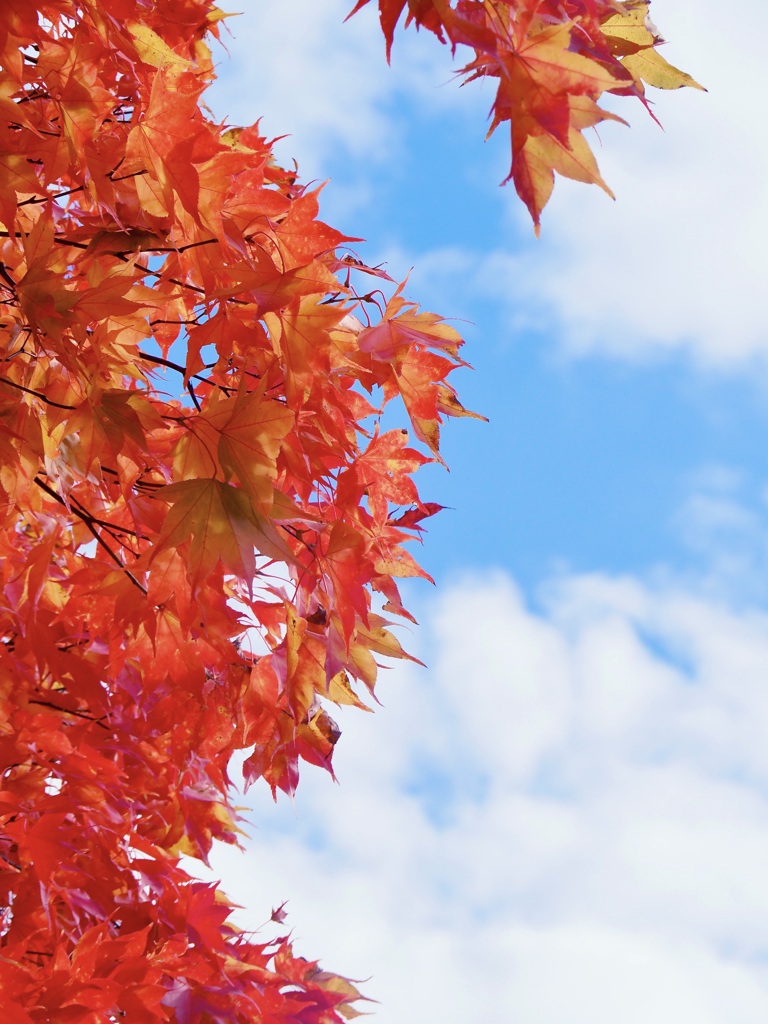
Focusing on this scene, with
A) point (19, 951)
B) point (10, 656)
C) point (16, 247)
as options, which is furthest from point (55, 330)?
point (19, 951)

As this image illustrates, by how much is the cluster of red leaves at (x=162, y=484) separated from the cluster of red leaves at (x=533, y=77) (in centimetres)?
46

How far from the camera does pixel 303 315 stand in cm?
158

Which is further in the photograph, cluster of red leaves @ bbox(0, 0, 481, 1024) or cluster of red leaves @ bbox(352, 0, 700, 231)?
cluster of red leaves @ bbox(0, 0, 481, 1024)

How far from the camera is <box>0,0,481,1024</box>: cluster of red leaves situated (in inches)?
60.1

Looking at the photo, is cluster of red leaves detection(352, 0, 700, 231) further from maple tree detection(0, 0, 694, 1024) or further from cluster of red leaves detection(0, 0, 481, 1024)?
cluster of red leaves detection(0, 0, 481, 1024)

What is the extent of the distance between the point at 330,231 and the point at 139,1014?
1.45 meters

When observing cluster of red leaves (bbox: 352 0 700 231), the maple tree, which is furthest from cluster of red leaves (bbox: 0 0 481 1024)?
cluster of red leaves (bbox: 352 0 700 231)

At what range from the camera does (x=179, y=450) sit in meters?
1.53

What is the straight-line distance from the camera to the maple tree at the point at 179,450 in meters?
1.43

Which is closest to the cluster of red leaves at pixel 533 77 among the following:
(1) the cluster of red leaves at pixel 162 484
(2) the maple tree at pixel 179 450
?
(2) the maple tree at pixel 179 450

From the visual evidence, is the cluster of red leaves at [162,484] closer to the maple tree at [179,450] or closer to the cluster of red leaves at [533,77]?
the maple tree at [179,450]

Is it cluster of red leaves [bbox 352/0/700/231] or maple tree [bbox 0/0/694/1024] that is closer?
cluster of red leaves [bbox 352/0/700/231]

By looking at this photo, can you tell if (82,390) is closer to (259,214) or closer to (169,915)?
(259,214)

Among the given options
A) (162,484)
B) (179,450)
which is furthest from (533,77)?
(162,484)
